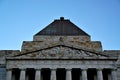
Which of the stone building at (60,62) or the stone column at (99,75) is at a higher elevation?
the stone building at (60,62)

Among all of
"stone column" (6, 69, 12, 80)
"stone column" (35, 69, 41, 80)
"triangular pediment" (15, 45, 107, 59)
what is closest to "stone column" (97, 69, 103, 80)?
"triangular pediment" (15, 45, 107, 59)

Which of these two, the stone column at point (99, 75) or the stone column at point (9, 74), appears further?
the stone column at point (99, 75)

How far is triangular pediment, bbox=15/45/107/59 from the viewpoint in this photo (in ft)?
75.0

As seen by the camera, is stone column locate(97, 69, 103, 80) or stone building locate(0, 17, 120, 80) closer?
stone column locate(97, 69, 103, 80)

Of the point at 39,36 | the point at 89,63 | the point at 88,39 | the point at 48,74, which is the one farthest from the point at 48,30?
the point at 89,63

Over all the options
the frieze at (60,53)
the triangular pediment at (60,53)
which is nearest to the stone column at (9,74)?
the triangular pediment at (60,53)

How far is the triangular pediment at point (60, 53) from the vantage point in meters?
22.9

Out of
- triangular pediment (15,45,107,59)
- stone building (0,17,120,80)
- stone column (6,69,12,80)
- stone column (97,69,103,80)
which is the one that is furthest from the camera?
triangular pediment (15,45,107,59)

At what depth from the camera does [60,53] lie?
75.4 ft

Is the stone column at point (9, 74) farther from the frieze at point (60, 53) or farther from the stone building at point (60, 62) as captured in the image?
the frieze at point (60, 53)

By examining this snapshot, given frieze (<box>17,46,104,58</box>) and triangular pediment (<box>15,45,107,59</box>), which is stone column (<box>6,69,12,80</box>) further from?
frieze (<box>17,46,104,58</box>)

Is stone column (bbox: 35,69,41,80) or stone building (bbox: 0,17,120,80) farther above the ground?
stone building (bbox: 0,17,120,80)

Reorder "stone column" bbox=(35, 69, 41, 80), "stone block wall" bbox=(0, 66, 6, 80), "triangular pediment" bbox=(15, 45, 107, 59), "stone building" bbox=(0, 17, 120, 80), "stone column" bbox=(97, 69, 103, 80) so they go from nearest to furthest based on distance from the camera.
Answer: "stone column" bbox=(35, 69, 41, 80), "stone column" bbox=(97, 69, 103, 80), "stone building" bbox=(0, 17, 120, 80), "triangular pediment" bbox=(15, 45, 107, 59), "stone block wall" bbox=(0, 66, 6, 80)

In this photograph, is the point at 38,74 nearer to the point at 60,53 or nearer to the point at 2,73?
the point at 60,53
